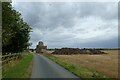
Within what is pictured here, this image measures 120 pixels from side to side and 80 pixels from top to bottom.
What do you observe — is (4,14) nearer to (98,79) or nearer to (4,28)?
(4,28)

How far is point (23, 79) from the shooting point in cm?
1641

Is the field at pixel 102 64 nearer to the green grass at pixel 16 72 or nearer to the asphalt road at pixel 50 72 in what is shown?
the asphalt road at pixel 50 72

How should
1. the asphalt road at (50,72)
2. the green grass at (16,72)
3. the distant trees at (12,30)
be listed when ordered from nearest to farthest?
the green grass at (16,72)
the asphalt road at (50,72)
the distant trees at (12,30)

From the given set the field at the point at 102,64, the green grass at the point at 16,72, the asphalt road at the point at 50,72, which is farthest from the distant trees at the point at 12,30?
the field at the point at 102,64

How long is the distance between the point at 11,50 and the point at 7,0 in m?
21.6

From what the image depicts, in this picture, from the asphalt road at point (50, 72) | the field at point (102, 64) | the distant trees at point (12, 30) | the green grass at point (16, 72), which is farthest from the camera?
the distant trees at point (12, 30)

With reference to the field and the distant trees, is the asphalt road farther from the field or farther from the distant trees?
the distant trees

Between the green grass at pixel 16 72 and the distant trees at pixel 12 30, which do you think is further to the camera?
the distant trees at pixel 12 30

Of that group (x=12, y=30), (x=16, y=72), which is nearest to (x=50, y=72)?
(x=16, y=72)

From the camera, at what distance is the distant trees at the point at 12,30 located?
2416 cm

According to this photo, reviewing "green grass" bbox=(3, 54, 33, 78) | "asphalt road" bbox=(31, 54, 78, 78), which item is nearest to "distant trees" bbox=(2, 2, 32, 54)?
"green grass" bbox=(3, 54, 33, 78)

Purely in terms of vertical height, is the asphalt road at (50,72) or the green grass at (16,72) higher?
the green grass at (16,72)

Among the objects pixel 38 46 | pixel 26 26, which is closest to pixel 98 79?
pixel 26 26

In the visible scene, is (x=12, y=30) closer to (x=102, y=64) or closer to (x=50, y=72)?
(x=102, y=64)
